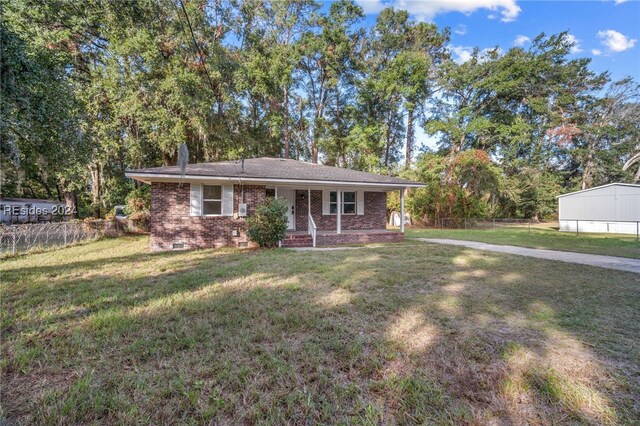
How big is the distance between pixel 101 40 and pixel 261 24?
1031cm

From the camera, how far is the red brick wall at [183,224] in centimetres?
987

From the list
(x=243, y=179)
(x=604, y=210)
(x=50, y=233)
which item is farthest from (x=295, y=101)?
(x=604, y=210)

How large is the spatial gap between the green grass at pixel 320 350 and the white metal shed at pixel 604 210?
1874cm

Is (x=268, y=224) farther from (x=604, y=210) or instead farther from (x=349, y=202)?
(x=604, y=210)

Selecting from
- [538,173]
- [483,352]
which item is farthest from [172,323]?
[538,173]

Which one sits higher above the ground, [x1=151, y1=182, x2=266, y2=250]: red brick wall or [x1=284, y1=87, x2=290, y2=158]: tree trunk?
[x1=284, y1=87, x2=290, y2=158]: tree trunk

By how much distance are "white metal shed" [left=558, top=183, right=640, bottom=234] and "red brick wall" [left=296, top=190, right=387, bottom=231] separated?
1551cm

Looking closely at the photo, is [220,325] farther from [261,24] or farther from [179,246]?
[261,24]

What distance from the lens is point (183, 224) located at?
10.1 metres

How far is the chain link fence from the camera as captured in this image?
8.59m

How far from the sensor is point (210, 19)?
17.8 m

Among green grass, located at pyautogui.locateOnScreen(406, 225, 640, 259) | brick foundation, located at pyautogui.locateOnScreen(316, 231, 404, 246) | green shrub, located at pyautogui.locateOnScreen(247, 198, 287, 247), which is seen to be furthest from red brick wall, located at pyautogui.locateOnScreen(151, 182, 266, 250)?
green grass, located at pyautogui.locateOnScreen(406, 225, 640, 259)

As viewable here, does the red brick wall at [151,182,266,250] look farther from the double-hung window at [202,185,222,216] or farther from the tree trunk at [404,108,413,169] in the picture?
the tree trunk at [404,108,413,169]

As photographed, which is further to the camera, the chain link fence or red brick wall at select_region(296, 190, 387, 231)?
red brick wall at select_region(296, 190, 387, 231)
